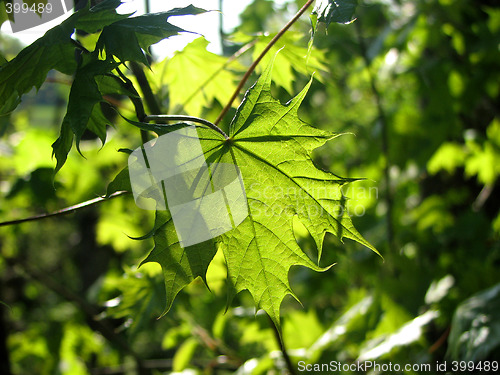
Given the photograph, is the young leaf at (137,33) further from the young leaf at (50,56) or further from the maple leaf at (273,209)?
the maple leaf at (273,209)

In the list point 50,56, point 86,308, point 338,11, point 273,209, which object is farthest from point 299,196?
point 86,308

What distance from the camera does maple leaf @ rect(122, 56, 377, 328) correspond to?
603 millimetres

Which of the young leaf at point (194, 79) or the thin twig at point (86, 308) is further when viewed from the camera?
the thin twig at point (86, 308)

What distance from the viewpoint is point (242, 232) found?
0.62 metres

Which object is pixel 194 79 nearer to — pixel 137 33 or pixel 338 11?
pixel 137 33

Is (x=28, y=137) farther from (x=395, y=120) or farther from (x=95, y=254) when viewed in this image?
(x=95, y=254)

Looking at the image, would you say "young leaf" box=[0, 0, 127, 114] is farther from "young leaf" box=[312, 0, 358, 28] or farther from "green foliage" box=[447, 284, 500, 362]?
"green foliage" box=[447, 284, 500, 362]

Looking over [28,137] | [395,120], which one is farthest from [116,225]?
[395,120]

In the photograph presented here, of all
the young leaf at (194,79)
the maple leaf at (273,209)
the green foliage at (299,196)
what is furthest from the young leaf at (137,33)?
the young leaf at (194,79)

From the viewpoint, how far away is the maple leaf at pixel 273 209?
60cm

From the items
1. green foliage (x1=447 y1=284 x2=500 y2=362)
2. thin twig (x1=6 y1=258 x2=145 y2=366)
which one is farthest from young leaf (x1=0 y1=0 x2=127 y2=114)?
thin twig (x1=6 y1=258 x2=145 y2=366)

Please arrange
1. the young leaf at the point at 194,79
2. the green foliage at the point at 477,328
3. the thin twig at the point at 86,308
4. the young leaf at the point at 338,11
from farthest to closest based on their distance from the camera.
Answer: the thin twig at the point at 86,308
the young leaf at the point at 194,79
the green foliage at the point at 477,328
the young leaf at the point at 338,11

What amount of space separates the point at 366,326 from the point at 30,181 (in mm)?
1369

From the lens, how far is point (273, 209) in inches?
24.5
